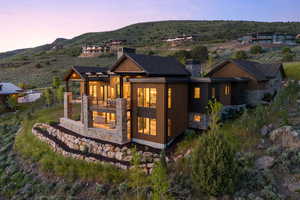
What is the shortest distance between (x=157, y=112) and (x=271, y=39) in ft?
237

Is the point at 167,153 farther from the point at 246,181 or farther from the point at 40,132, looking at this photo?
the point at 40,132

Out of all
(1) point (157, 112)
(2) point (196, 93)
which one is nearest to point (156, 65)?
(2) point (196, 93)

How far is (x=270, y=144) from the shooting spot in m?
15.6

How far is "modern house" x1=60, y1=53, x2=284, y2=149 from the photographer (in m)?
17.7

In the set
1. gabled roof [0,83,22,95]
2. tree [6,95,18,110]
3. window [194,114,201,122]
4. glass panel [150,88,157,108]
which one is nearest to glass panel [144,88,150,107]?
glass panel [150,88,157,108]

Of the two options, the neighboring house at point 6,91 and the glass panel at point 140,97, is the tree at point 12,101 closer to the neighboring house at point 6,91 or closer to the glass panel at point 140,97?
the neighboring house at point 6,91

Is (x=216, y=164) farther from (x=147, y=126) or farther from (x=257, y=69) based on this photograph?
(x=257, y=69)

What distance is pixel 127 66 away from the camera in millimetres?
19531

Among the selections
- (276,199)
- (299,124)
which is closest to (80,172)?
(276,199)

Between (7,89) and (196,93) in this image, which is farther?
(7,89)

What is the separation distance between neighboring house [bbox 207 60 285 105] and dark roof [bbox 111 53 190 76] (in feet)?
21.3

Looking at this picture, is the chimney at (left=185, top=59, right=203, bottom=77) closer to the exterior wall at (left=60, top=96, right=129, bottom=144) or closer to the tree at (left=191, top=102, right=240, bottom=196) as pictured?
the exterior wall at (left=60, top=96, right=129, bottom=144)

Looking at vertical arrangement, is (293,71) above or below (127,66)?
above

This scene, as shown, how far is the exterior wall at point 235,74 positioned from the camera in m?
24.5
